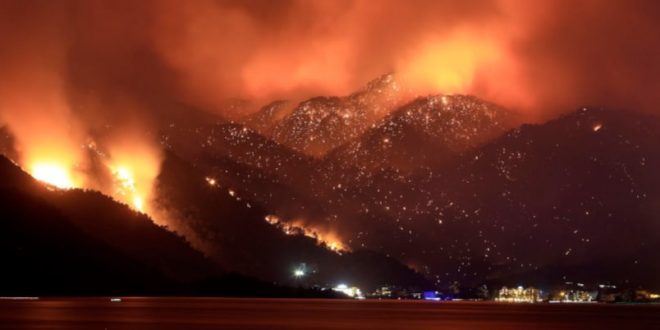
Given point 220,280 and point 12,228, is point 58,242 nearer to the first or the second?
point 12,228

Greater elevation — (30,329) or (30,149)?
(30,149)

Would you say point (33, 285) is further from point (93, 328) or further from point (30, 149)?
point (93, 328)

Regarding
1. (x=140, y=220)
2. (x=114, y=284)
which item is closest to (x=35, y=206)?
(x=114, y=284)

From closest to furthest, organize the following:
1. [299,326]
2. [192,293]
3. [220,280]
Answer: [299,326] → [192,293] → [220,280]

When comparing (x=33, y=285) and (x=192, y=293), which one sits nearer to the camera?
(x=33, y=285)

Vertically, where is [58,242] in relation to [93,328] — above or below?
above

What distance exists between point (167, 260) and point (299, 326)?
127 m

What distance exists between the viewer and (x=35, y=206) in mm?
164000

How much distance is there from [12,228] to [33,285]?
1150 cm

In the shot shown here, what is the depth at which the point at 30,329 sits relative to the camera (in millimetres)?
59750

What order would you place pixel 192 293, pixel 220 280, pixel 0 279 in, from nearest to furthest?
pixel 0 279 < pixel 192 293 < pixel 220 280

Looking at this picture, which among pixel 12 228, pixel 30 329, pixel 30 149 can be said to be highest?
pixel 30 149

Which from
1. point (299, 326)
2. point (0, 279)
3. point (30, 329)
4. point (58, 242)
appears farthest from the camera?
point (58, 242)

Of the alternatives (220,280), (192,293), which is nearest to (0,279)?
(192,293)
